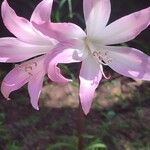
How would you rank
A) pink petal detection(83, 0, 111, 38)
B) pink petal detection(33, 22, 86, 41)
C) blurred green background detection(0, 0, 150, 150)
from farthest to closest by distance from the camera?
blurred green background detection(0, 0, 150, 150), pink petal detection(83, 0, 111, 38), pink petal detection(33, 22, 86, 41)

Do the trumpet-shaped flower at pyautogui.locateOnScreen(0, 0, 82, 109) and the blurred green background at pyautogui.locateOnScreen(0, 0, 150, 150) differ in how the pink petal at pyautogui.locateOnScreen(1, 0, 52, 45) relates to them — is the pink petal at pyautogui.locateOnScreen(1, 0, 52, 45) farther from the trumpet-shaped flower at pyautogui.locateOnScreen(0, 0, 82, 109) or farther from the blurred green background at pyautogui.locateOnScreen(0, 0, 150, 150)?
the blurred green background at pyautogui.locateOnScreen(0, 0, 150, 150)

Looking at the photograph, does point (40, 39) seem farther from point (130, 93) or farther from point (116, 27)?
point (130, 93)

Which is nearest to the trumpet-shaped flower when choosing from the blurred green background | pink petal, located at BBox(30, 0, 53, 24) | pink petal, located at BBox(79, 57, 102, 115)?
pink petal, located at BBox(30, 0, 53, 24)

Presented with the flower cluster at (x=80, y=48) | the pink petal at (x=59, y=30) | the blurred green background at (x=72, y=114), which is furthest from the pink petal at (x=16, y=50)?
the blurred green background at (x=72, y=114)

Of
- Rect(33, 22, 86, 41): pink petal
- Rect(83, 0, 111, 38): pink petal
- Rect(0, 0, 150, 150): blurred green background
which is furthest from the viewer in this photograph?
Rect(0, 0, 150, 150): blurred green background

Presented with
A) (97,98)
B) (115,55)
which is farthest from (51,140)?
(115,55)

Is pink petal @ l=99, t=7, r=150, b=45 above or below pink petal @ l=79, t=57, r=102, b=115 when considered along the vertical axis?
above
